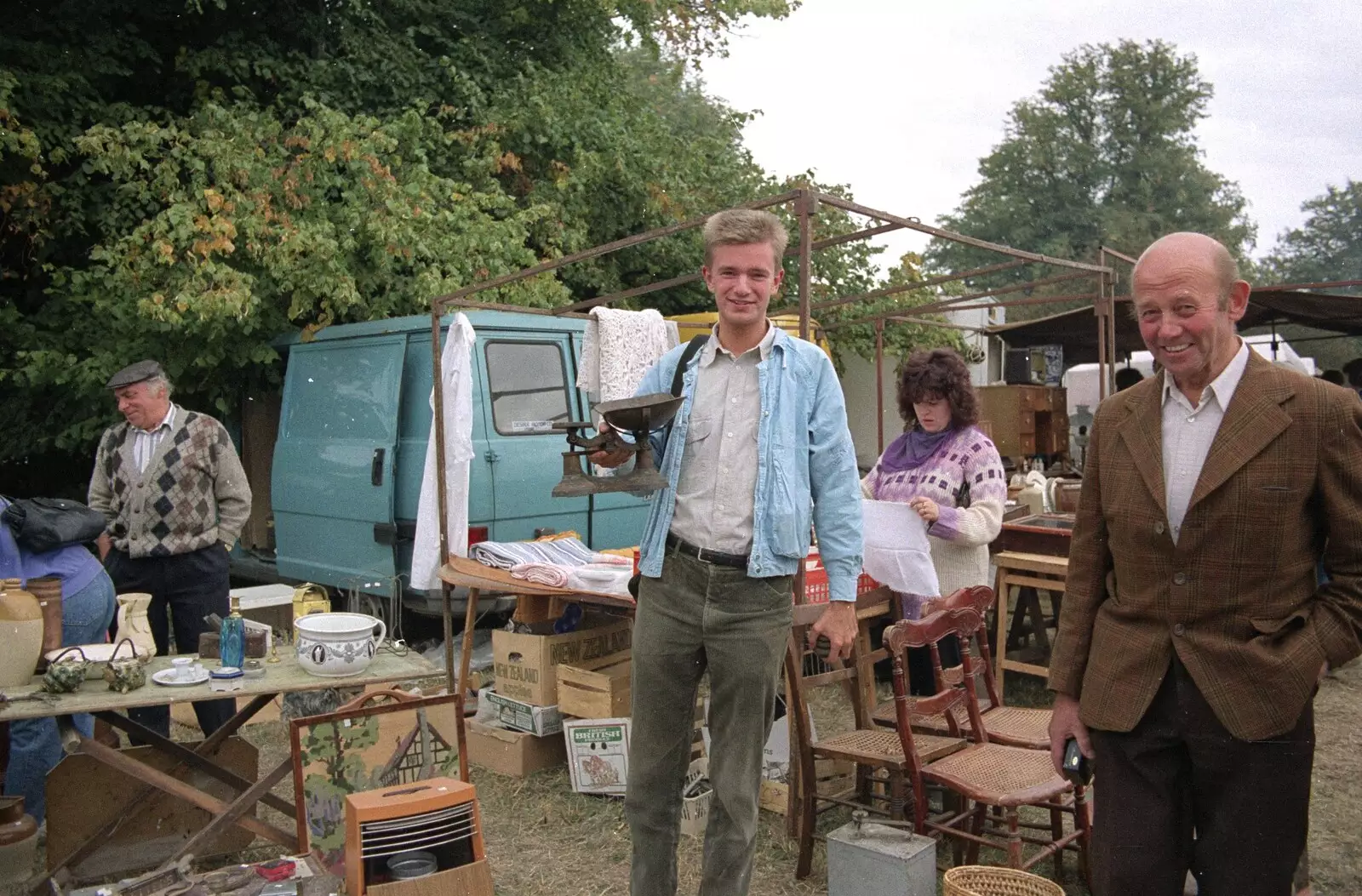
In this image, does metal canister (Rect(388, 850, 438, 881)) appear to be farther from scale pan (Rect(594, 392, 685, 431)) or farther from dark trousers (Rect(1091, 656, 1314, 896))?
dark trousers (Rect(1091, 656, 1314, 896))

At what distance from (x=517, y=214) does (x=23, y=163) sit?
149 inches

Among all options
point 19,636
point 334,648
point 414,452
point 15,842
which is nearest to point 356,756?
point 334,648

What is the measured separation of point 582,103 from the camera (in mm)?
10922

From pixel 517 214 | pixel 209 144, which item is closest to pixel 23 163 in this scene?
pixel 209 144

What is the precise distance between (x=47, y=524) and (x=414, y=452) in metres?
2.57

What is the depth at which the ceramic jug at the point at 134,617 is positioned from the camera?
A: 16.9 ft

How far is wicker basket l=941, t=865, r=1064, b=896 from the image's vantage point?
3.03 meters

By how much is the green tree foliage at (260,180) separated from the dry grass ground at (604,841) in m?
3.96

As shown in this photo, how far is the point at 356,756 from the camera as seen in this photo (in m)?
3.58

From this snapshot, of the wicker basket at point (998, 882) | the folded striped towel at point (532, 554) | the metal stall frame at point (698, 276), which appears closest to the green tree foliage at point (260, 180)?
the metal stall frame at point (698, 276)

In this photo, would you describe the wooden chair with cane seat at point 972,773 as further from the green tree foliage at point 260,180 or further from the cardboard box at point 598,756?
the green tree foliage at point 260,180

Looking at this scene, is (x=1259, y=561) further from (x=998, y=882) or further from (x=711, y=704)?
(x=998, y=882)

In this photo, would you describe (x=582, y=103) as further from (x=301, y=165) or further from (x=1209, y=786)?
(x=1209, y=786)

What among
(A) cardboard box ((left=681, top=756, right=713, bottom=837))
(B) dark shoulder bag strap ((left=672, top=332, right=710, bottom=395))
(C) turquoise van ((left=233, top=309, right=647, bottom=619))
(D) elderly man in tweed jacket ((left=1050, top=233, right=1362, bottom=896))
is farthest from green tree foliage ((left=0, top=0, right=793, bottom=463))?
(D) elderly man in tweed jacket ((left=1050, top=233, right=1362, bottom=896))
